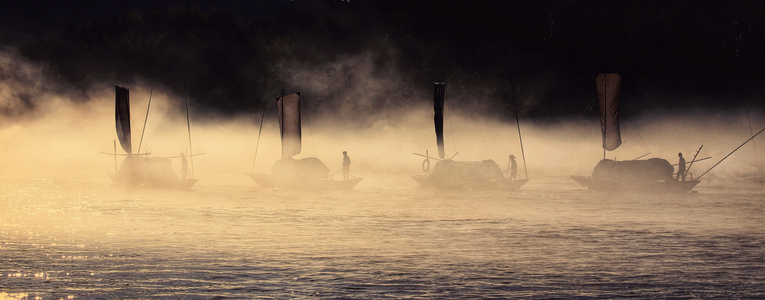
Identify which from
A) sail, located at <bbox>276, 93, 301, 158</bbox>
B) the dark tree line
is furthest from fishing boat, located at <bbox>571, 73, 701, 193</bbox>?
the dark tree line

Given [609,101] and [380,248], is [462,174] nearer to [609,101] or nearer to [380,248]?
[609,101]

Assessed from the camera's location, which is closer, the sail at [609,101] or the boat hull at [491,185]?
the sail at [609,101]

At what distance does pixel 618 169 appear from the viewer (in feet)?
192

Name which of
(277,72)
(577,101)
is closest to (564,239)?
(577,101)

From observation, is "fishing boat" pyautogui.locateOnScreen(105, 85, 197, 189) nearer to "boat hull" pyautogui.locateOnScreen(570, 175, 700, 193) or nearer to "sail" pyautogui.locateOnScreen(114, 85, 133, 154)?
"sail" pyautogui.locateOnScreen(114, 85, 133, 154)

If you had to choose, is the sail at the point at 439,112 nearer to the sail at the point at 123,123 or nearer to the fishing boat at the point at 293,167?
the fishing boat at the point at 293,167

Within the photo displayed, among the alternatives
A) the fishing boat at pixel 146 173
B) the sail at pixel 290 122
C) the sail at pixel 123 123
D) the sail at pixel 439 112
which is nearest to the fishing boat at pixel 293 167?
the sail at pixel 290 122

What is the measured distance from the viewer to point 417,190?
209 feet

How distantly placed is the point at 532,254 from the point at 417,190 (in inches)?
1422

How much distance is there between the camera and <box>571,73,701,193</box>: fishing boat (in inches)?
2245

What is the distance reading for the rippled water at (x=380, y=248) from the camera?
70.1ft

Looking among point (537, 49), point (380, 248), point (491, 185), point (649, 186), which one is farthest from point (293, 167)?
point (537, 49)

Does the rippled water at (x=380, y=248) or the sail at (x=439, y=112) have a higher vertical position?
the sail at (x=439, y=112)

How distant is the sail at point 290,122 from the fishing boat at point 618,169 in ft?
57.7
